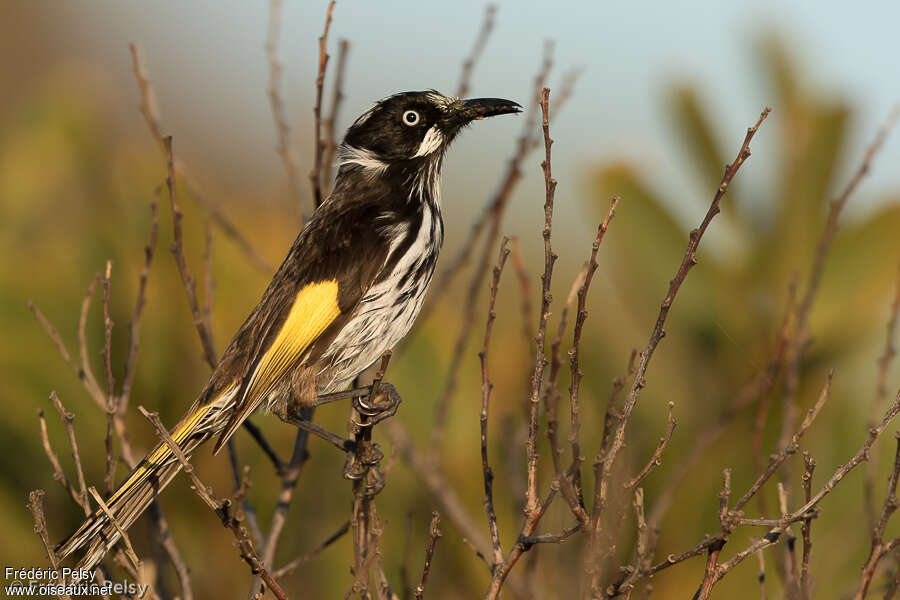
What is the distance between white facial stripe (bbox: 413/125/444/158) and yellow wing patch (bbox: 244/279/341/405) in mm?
884

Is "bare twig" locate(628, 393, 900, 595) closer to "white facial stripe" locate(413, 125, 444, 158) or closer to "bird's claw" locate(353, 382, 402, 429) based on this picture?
"bird's claw" locate(353, 382, 402, 429)

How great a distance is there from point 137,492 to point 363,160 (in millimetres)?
1754

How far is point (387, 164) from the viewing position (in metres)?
4.15

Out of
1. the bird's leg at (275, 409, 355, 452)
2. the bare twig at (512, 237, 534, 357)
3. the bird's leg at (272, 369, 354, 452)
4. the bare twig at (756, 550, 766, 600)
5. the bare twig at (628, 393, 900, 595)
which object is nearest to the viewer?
the bare twig at (628, 393, 900, 595)

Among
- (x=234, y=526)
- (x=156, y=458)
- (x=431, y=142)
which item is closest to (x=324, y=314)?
(x=156, y=458)

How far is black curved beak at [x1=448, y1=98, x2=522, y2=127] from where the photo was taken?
3953 mm

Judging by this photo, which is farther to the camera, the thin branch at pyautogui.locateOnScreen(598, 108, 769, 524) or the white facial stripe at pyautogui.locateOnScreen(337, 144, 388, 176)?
the white facial stripe at pyautogui.locateOnScreen(337, 144, 388, 176)

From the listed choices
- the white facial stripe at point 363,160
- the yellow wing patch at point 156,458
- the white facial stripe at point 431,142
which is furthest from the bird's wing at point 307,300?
the white facial stripe at point 431,142

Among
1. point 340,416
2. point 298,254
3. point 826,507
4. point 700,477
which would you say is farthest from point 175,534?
point 826,507

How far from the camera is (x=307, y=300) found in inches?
139

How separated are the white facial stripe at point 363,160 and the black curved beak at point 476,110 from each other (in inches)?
14.7

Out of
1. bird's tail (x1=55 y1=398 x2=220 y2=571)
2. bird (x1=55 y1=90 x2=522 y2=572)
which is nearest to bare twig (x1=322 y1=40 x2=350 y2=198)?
bird (x1=55 y1=90 x2=522 y2=572)

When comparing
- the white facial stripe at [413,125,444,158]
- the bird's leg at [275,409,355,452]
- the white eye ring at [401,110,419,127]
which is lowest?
the bird's leg at [275,409,355,452]

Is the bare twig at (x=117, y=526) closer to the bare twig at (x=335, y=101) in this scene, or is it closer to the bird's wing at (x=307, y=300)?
the bird's wing at (x=307, y=300)
